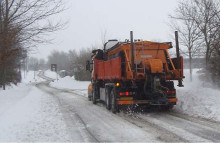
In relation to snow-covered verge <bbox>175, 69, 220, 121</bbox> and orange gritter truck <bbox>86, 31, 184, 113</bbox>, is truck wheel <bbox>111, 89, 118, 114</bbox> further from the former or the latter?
snow-covered verge <bbox>175, 69, 220, 121</bbox>

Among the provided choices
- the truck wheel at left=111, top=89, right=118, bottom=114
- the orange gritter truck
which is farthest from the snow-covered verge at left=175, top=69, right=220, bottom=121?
the truck wheel at left=111, top=89, right=118, bottom=114

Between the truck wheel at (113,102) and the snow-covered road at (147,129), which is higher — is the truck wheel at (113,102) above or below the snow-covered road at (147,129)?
above

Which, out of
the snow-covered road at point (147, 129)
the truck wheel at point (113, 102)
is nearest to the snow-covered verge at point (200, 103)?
the snow-covered road at point (147, 129)

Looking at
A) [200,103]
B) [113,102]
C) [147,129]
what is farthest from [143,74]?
[147,129]

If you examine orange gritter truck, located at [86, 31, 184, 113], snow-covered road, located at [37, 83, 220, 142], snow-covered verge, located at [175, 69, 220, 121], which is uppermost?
orange gritter truck, located at [86, 31, 184, 113]

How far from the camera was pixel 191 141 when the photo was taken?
6461 mm

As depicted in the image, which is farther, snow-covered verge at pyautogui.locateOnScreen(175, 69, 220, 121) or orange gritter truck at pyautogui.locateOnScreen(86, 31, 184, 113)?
orange gritter truck at pyautogui.locateOnScreen(86, 31, 184, 113)

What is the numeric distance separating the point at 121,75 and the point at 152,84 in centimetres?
128

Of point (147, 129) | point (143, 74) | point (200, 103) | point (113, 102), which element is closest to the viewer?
point (147, 129)

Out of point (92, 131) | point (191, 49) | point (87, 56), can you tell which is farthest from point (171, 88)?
point (87, 56)

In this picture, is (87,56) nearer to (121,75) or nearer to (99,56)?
(99,56)

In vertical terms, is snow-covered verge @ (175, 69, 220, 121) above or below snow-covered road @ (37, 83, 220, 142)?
above

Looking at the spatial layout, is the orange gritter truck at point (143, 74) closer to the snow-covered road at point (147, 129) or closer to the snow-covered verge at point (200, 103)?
the snow-covered verge at point (200, 103)

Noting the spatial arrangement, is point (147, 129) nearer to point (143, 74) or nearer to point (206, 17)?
point (143, 74)
